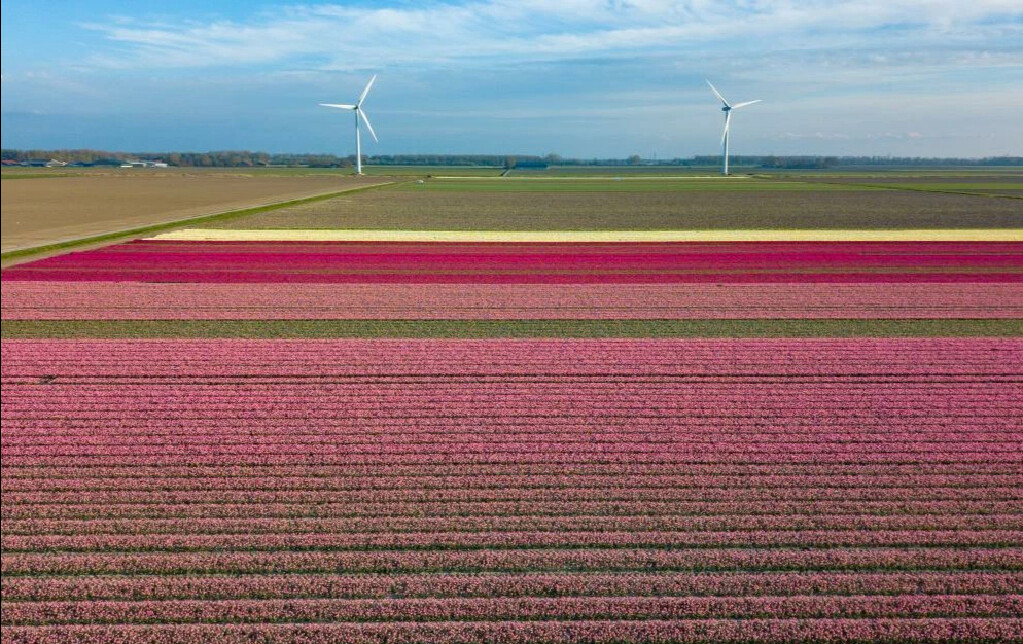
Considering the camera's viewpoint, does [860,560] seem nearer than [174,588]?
No

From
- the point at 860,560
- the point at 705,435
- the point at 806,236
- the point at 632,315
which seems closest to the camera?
the point at 860,560

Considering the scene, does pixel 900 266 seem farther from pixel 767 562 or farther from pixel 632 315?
pixel 767 562

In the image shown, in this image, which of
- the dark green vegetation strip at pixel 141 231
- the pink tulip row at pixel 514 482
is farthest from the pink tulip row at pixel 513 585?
the dark green vegetation strip at pixel 141 231

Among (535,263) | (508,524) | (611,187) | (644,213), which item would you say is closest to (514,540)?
(508,524)

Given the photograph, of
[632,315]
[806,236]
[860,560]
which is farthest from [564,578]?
[806,236]

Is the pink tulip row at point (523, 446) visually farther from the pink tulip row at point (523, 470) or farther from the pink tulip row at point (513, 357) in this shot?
the pink tulip row at point (513, 357)
